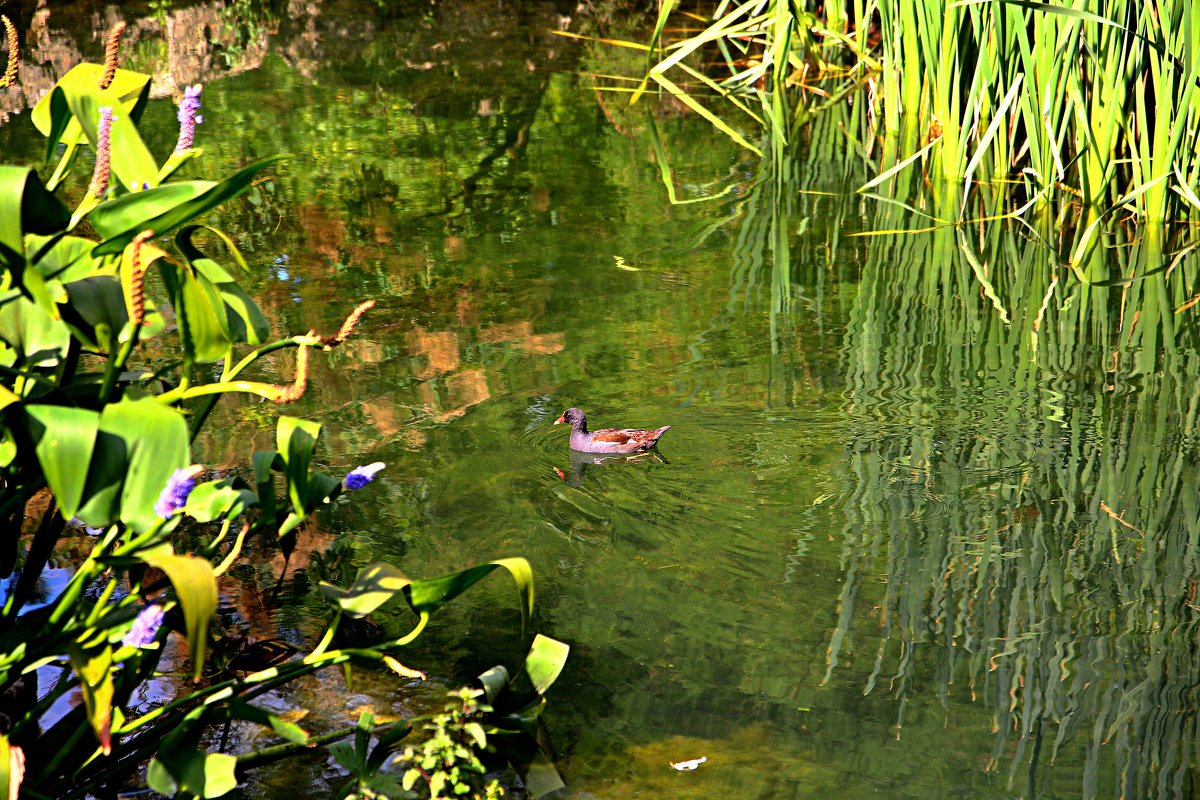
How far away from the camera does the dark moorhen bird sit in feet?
18.0

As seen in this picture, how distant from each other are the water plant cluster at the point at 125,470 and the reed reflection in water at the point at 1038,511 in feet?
5.14

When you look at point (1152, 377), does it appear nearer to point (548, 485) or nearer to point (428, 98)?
point (548, 485)

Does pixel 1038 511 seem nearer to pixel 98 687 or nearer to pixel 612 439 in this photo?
pixel 612 439

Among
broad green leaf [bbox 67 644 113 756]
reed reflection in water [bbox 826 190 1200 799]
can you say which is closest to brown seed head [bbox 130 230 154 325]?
broad green leaf [bbox 67 644 113 756]

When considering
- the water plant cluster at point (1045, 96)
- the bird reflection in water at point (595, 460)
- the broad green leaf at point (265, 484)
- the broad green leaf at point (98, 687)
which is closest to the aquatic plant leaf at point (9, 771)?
the broad green leaf at point (98, 687)

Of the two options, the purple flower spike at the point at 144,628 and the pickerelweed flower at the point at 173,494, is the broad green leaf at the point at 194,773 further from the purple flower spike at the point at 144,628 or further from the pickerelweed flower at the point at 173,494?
the pickerelweed flower at the point at 173,494

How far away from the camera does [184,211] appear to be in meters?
2.51

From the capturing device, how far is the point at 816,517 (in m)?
5.00

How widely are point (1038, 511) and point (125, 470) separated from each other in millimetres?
3612

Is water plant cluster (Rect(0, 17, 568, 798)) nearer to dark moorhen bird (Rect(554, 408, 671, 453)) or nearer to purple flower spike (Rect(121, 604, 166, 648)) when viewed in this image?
purple flower spike (Rect(121, 604, 166, 648))

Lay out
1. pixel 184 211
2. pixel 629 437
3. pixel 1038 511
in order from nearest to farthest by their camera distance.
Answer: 1. pixel 184 211
2. pixel 1038 511
3. pixel 629 437

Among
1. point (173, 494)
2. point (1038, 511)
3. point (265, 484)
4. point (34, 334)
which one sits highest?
point (34, 334)

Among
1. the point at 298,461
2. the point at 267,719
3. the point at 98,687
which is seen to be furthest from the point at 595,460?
the point at 98,687

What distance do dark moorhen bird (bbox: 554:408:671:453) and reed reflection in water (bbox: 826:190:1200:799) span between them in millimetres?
845
